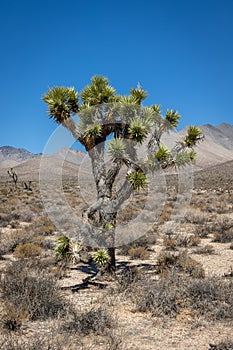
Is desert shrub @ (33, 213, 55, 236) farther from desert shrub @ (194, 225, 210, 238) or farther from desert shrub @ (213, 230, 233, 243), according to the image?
desert shrub @ (213, 230, 233, 243)

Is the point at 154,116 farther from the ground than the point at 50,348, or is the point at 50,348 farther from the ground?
the point at 154,116

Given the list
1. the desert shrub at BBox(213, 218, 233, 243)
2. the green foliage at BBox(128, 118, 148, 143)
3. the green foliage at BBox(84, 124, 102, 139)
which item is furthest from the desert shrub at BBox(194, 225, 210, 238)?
the green foliage at BBox(84, 124, 102, 139)

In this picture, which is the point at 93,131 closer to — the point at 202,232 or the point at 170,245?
the point at 170,245

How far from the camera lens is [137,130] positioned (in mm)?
7246

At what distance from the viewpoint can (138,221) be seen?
16.5 metres

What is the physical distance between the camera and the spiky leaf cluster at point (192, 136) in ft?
27.2

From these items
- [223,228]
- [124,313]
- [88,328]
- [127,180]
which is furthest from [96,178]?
[223,228]

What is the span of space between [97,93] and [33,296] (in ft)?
15.7

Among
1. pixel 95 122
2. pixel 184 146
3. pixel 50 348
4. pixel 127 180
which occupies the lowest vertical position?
pixel 50 348

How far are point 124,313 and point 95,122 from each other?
4091 mm

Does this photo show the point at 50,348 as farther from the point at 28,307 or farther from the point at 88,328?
the point at 28,307

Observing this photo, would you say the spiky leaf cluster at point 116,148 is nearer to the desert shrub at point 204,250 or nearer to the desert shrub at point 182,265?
the desert shrub at point 182,265

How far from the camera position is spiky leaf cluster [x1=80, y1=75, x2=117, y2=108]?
7.91m

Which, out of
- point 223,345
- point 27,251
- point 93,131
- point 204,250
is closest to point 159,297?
point 223,345
